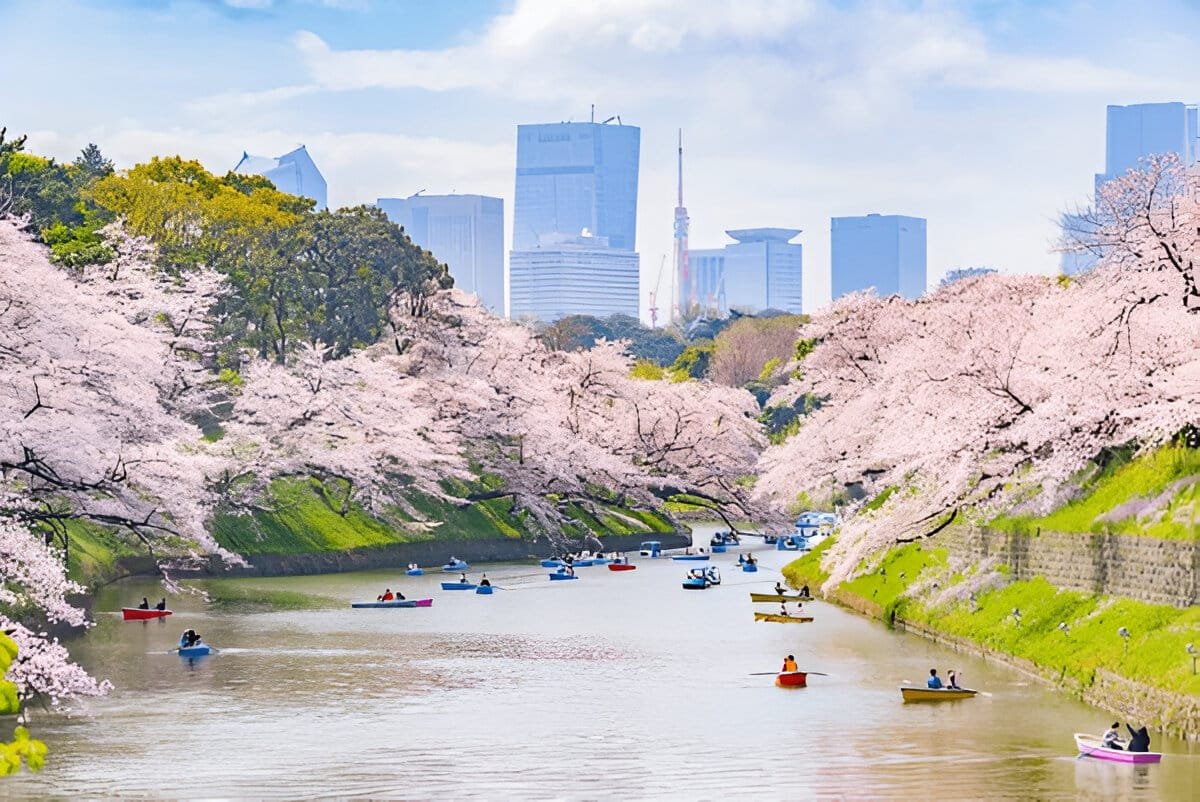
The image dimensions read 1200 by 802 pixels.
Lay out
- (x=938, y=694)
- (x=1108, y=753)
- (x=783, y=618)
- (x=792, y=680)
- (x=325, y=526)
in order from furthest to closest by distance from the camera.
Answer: (x=325, y=526)
(x=783, y=618)
(x=792, y=680)
(x=938, y=694)
(x=1108, y=753)

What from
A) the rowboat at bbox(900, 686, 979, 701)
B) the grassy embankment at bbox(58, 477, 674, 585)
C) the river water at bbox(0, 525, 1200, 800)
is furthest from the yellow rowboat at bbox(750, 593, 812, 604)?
the rowboat at bbox(900, 686, 979, 701)

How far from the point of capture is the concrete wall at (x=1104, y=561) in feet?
118

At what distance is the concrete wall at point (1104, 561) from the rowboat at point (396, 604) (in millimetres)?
20453

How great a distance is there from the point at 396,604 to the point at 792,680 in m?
22.3

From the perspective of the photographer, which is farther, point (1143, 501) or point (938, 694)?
point (1143, 501)

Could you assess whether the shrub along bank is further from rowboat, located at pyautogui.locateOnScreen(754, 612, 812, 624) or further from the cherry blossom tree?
rowboat, located at pyautogui.locateOnScreen(754, 612, 812, 624)

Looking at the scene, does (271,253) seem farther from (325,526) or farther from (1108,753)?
(1108,753)

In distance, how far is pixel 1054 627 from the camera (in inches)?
1671

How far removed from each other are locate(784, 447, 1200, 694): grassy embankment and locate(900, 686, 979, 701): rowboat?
222cm

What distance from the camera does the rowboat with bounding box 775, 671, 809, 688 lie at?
141ft

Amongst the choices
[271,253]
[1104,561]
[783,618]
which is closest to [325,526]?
[271,253]

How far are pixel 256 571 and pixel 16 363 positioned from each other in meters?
28.8

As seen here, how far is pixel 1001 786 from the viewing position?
3062cm

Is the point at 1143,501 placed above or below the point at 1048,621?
above
